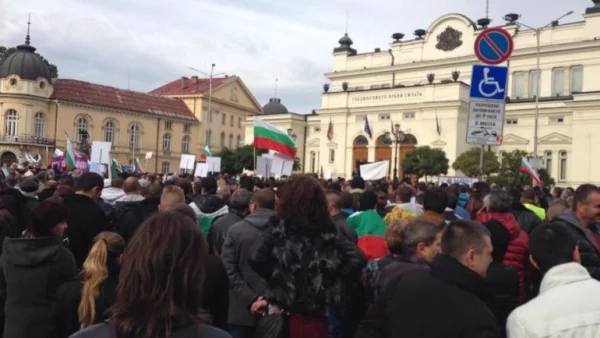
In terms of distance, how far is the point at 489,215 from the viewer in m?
6.02

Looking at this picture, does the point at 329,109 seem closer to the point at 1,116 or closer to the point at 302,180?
the point at 1,116

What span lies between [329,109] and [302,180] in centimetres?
5444

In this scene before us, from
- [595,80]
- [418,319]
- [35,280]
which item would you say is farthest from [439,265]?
[595,80]

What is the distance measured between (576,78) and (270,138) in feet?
140

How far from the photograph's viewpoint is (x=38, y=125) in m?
56.5

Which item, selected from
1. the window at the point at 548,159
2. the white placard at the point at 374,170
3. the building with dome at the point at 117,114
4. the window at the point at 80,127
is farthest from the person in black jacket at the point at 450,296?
the window at the point at 80,127

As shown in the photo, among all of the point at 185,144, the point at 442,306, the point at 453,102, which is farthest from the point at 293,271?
the point at 185,144

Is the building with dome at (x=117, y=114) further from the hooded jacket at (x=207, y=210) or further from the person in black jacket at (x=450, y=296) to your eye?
the person in black jacket at (x=450, y=296)

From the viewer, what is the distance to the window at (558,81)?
52.2 m

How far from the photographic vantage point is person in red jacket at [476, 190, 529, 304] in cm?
548

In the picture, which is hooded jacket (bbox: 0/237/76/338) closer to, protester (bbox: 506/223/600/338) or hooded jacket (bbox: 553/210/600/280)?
protester (bbox: 506/223/600/338)

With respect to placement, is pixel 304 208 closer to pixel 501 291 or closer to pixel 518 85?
pixel 501 291

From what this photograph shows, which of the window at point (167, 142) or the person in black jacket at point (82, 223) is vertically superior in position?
the window at point (167, 142)

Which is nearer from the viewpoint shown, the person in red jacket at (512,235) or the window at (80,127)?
the person in red jacket at (512,235)
